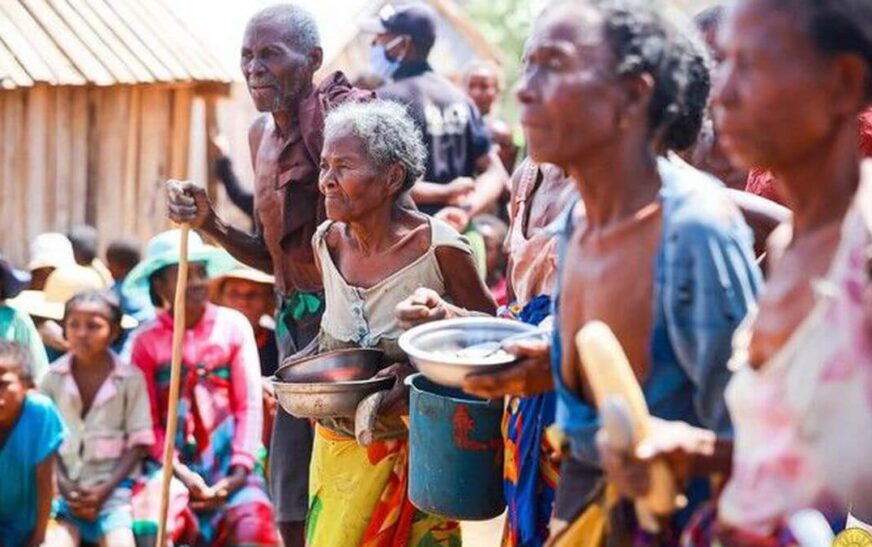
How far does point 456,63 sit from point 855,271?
1255 cm

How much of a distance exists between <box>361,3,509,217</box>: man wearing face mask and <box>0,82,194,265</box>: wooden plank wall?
4.02 feet

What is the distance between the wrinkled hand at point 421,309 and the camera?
5.14 m

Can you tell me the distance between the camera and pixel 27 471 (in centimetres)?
674

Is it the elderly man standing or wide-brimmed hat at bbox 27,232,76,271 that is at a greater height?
the elderly man standing

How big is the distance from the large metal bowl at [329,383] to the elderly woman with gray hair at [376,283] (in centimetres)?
8

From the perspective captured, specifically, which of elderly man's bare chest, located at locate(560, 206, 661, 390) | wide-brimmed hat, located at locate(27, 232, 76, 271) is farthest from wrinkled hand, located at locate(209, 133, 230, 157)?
elderly man's bare chest, located at locate(560, 206, 661, 390)

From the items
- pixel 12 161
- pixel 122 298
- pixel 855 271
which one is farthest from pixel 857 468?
pixel 12 161

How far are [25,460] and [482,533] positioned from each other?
2.63m

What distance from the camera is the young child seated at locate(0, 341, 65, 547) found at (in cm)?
670

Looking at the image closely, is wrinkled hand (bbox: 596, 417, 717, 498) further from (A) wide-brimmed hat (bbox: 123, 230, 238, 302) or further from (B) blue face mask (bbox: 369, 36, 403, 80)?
(B) blue face mask (bbox: 369, 36, 403, 80)

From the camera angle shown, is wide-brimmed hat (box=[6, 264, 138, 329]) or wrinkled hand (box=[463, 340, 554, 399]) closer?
wrinkled hand (box=[463, 340, 554, 399])

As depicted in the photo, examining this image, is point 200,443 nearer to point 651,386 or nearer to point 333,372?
point 333,372

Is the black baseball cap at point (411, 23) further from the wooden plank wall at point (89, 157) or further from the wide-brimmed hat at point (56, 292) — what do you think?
the wide-brimmed hat at point (56, 292)

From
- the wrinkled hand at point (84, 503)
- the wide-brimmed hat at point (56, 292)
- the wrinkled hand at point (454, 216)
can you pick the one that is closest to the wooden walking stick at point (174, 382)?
the wrinkled hand at point (84, 503)
